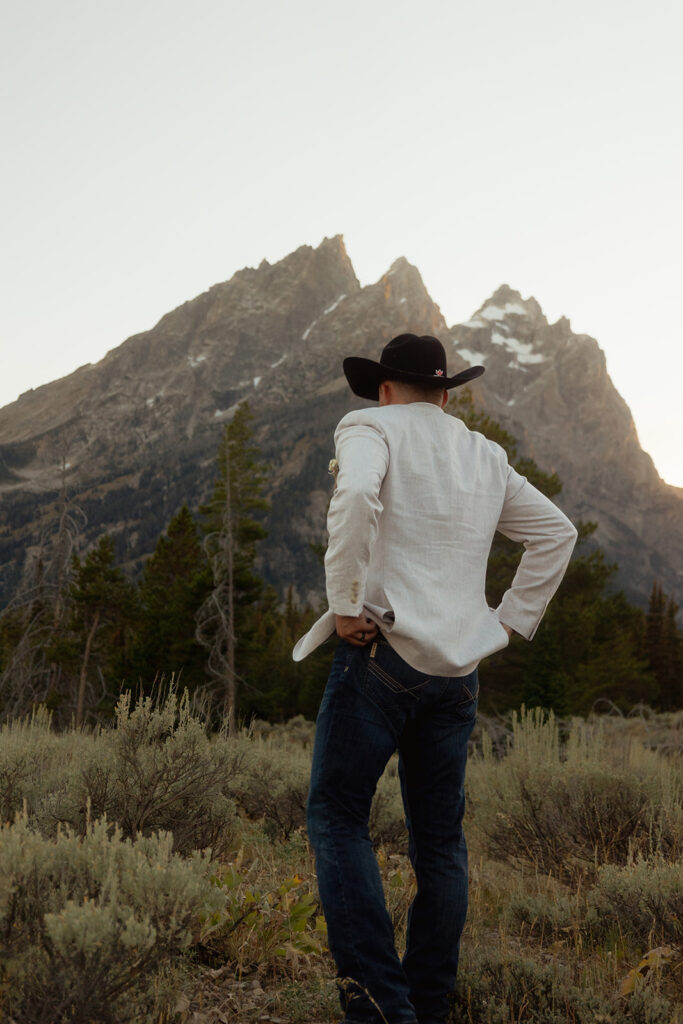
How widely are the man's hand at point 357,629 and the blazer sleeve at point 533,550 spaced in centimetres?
72

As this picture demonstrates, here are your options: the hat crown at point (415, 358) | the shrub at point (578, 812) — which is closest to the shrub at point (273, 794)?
the shrub at point (578, 812)

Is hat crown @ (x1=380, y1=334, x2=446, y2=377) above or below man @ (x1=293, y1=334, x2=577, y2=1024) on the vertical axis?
above

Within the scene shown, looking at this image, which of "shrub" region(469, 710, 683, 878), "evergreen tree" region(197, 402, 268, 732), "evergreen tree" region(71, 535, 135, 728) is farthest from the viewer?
"evergreen tree" region(71, 535, 135, 728)

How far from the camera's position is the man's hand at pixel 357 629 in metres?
2.25

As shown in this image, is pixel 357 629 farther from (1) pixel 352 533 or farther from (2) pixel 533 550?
(2) pixel 533 550

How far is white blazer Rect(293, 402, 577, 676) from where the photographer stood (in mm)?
2236

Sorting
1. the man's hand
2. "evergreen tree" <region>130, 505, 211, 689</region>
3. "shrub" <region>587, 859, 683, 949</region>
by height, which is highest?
the man's hand

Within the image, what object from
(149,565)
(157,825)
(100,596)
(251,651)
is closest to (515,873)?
(157,825)

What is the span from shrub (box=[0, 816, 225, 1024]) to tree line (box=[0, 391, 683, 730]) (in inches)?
536

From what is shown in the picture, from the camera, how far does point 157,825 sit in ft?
11.2

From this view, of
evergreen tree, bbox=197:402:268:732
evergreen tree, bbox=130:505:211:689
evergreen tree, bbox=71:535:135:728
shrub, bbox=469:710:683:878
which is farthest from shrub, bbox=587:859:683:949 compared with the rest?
evergreen tree, bbox=71:535:135:728

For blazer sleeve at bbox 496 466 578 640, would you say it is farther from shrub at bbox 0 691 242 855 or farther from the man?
shrub at bbox 0 691 242 855

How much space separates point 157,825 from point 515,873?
7.58ft

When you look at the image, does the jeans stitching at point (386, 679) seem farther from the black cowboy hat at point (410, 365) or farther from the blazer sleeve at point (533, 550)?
the black cowboy hat at point (410, 365)
